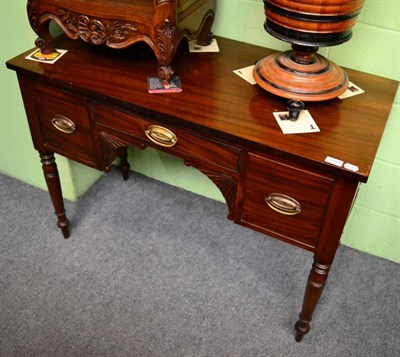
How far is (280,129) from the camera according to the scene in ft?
3.82

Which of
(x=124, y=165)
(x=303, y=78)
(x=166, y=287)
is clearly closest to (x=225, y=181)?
(x=303, y=78)

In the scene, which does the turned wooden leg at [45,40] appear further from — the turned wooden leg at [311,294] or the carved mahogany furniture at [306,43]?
the turned wooden leg at [311,294]

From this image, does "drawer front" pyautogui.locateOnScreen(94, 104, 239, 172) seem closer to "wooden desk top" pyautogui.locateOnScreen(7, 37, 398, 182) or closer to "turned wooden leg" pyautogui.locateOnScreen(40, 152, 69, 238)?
"wooden desk top" pyautogui.locateOnScreen(7, 37, 398, 182)

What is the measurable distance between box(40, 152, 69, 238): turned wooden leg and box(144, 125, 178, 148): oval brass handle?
1.51 ft

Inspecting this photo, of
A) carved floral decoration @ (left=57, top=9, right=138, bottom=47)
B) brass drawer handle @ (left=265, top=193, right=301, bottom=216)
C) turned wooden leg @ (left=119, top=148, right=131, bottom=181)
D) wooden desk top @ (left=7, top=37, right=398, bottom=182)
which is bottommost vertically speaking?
turned wooden leg @ (left=119, top=148, right=131, bottom=181)

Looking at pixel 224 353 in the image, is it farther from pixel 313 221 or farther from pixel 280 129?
pixel 280 129

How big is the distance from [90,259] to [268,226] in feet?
2.65

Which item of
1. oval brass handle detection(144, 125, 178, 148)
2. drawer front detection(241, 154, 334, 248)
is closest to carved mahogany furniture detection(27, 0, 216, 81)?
oval brass handle detection(144, 125, 178, 148)

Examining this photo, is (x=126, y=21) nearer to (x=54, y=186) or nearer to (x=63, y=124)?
(x=63, y=124)

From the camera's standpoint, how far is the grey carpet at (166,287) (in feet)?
5.13

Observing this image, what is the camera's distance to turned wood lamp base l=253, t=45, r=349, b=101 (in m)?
1.21

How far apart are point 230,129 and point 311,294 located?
0.55 m

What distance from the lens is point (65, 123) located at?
1429mm

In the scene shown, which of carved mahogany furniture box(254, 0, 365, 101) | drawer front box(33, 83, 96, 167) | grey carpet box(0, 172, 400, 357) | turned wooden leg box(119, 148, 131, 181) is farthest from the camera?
turned wooden leg box(119, 148, 131, 181)
